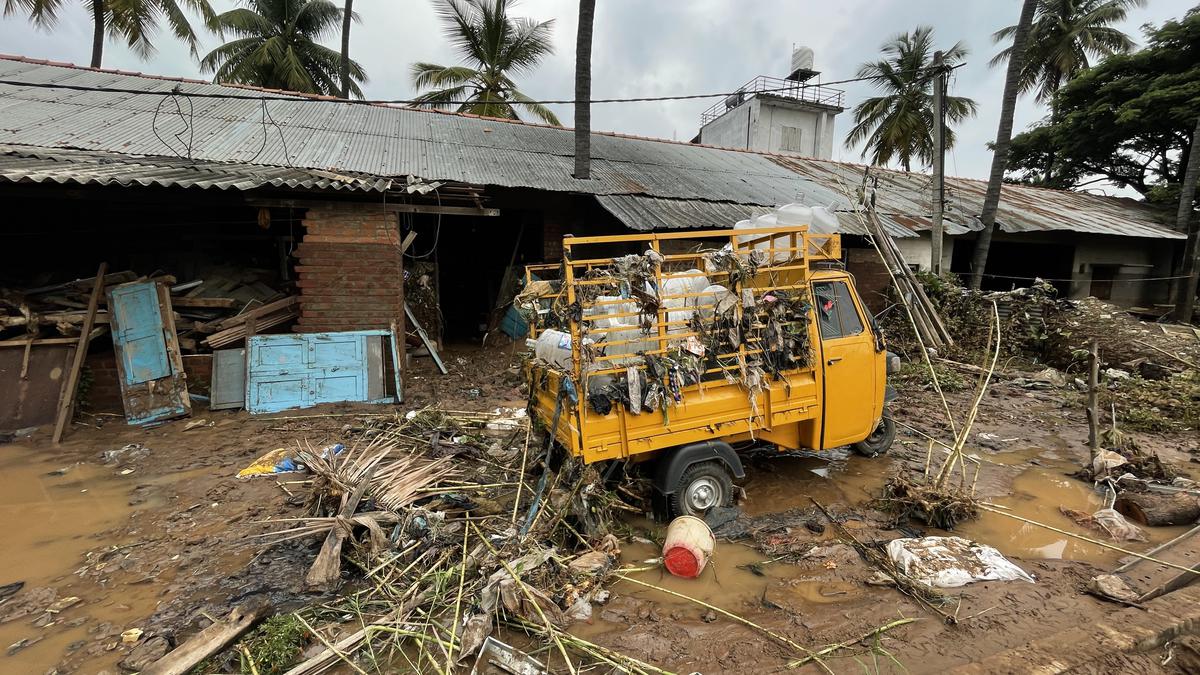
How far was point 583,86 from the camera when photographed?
30.5 ft

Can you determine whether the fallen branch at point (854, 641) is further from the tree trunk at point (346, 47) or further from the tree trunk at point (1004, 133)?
the tree trunk at point (346, 47)

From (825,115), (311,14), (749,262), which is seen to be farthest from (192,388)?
(825,115)

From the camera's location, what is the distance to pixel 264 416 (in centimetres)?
621

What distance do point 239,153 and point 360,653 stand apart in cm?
806

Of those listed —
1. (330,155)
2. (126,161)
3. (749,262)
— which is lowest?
(749,262)

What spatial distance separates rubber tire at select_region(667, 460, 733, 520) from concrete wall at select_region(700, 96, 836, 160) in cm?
2339

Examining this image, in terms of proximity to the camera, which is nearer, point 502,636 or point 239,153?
point 502,636

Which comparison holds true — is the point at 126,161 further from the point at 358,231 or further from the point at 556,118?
the point at 556,118

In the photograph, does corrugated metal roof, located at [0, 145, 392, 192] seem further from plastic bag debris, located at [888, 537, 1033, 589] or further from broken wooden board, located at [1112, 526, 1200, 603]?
broken wooden board, located at [1112, 526, 1200, 603]

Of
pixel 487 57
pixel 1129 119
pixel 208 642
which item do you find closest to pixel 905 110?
pixel 1129 119

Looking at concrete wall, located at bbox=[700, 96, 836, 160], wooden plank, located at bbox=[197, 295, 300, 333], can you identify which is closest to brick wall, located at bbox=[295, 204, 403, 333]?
wooden plank, located at bbox=[197, 295, 300, 333]

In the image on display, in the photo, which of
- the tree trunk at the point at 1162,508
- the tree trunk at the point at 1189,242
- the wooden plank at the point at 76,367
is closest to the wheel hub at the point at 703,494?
the tree trunk at the point at 1162,508

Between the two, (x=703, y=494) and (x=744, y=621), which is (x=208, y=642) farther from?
(x=703, y=494)

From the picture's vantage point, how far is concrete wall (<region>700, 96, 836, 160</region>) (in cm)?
2439
